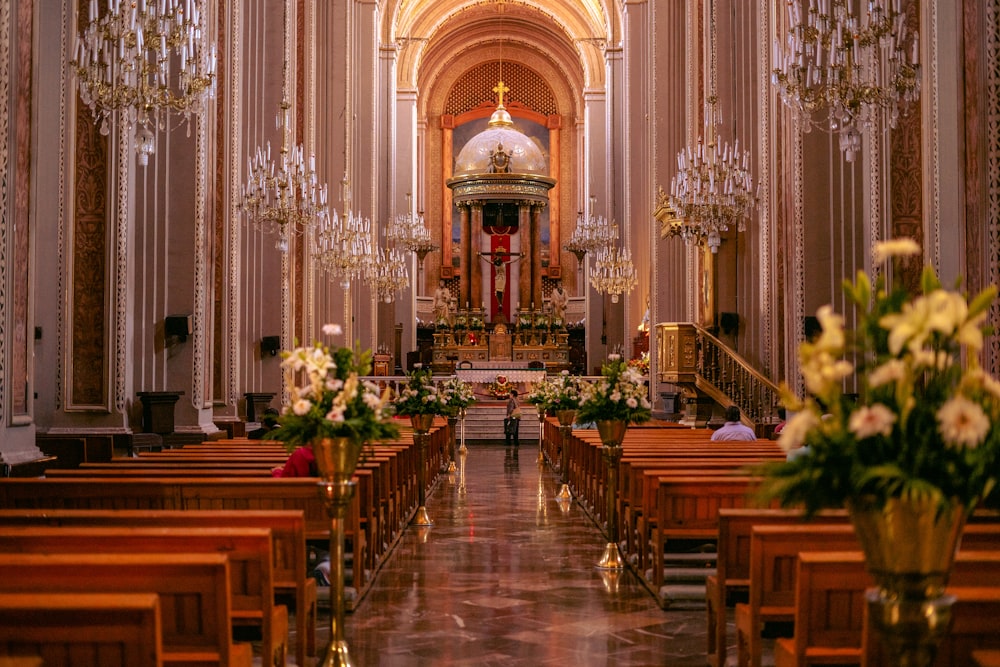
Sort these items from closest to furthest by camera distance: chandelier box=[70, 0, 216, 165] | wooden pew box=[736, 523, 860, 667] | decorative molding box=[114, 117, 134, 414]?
wooden pew box=[736, 523, 860, 667], chandelier box=[70, 0, 216, 165], decorative molding box=[114, 117, 134, 414]

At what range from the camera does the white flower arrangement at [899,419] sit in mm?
2398

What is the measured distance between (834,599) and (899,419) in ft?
6.39

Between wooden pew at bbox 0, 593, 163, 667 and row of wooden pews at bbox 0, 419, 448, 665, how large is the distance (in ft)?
0.05

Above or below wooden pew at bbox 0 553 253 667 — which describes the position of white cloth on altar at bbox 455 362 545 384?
above

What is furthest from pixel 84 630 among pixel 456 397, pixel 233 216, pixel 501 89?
pixel 501 89

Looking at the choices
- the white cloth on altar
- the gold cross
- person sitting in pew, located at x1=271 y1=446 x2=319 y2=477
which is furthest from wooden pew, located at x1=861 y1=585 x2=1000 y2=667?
the gold cross

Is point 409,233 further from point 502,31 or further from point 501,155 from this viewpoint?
point 502,31

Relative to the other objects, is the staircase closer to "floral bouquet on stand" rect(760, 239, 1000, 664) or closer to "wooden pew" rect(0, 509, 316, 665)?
"wooden pew" rect(0, 509, 316, 665)

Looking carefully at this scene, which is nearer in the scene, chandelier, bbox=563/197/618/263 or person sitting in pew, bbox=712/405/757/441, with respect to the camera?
person sitting in pew, bbox=712/405/757/441

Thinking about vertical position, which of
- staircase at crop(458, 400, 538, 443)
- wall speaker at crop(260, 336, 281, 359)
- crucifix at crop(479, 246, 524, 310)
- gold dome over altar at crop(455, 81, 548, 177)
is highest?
gold dome over altar at crop(455, 81, 548, 177)

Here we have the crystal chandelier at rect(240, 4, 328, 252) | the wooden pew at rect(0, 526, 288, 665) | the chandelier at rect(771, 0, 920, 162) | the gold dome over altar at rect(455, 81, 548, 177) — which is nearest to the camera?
the wooden pew at rect(0, 526, 288, 665)

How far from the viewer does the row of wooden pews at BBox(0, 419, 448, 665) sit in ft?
12.9

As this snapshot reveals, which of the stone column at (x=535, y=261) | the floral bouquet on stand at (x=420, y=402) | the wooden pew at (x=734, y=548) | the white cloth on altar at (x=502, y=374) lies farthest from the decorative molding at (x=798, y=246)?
the stone column at (x=535, y=261)

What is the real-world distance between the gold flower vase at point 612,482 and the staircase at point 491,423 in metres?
16.1
